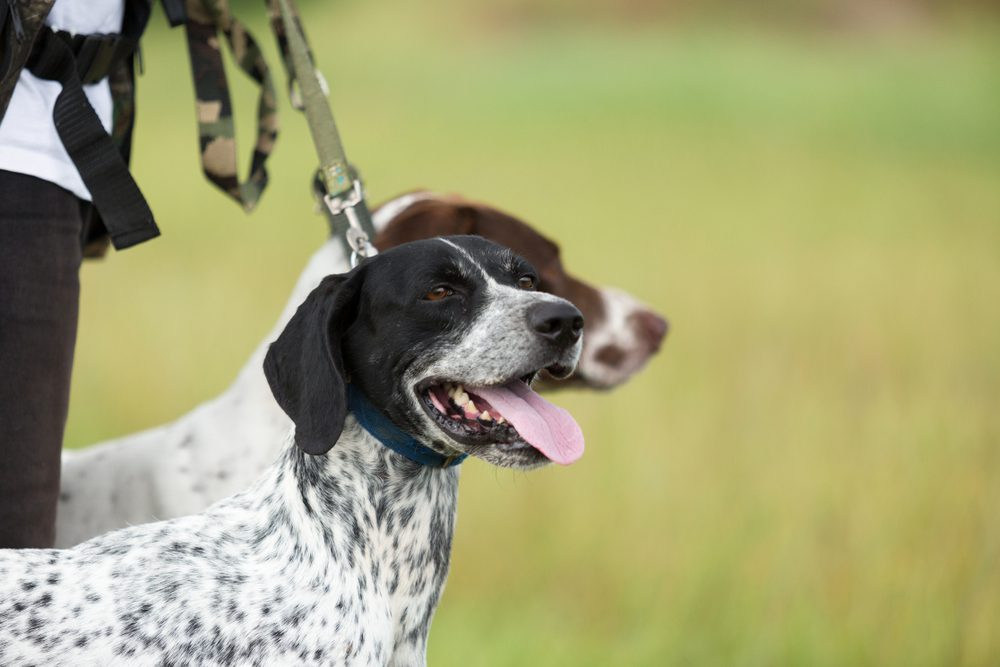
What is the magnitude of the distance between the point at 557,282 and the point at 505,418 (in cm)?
236

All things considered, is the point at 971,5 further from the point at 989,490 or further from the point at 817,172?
the point at 989,490

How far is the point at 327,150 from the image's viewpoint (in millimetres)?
4105

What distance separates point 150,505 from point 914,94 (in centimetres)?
2172

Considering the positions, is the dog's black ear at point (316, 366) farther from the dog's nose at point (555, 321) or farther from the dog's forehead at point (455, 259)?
the dog's nose at point (555, 321)

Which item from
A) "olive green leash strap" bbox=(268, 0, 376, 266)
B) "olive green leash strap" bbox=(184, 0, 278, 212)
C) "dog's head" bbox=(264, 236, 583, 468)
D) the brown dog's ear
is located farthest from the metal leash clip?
"dog's head" bbox=(264, 236, 583, 468)

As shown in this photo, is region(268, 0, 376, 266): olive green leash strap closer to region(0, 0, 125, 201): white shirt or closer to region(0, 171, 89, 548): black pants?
region(0, 0, 125, 201): white shirt

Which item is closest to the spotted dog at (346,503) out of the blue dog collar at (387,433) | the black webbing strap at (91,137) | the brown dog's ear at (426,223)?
the blue dog collar at (387,433)

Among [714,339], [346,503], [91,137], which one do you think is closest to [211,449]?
[91,137]

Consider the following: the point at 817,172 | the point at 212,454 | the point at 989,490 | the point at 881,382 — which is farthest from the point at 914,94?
the point at 212,454

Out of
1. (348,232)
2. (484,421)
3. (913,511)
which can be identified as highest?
(348,232)

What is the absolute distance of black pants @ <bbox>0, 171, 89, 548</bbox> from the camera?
3.45 m

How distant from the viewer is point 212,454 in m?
4.53

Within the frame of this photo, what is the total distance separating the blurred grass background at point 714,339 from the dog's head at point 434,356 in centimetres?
30

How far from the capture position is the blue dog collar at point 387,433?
3158 millimetres
